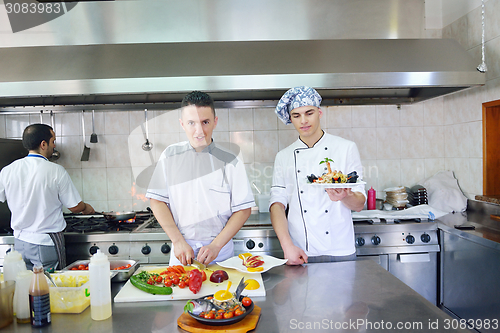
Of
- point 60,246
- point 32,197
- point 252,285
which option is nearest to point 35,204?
point 32,197

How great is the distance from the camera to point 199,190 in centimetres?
189

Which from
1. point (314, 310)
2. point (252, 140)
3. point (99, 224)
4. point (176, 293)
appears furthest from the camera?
point (252, 140)

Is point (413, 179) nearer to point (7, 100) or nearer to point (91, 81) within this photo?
point (91, 81)

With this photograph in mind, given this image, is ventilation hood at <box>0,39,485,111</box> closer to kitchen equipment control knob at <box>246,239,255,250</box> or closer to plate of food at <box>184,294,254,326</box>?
kitchen equipment control knob at <box>246,239,255,250</box>

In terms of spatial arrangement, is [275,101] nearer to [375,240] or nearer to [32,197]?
[375,240]

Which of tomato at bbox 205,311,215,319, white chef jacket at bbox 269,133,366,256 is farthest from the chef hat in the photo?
tomato at bbox 205,311,215,319

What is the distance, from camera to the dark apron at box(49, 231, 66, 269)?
2400mm

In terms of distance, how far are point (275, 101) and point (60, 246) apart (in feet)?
6.51

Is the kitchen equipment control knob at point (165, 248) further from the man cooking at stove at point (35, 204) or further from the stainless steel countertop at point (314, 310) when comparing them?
the stainless steel countertop at point (314, 310)

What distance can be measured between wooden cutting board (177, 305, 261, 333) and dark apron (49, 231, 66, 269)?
1.68 m

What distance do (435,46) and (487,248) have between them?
1392 mm

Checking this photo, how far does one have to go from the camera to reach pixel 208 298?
1.17 m

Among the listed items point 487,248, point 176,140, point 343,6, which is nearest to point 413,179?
point 487,248

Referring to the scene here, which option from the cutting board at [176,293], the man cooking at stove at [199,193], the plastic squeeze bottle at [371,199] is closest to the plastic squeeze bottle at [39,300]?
the cutting board at [176,293]
